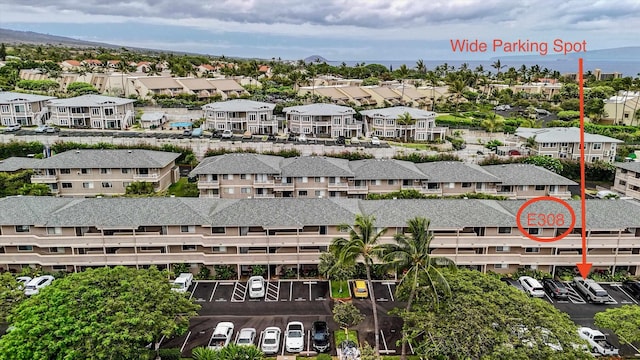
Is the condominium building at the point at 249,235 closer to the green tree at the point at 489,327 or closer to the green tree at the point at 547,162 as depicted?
the green tree at the point at 489,327

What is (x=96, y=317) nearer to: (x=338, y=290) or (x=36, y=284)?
(x=36, y=284)

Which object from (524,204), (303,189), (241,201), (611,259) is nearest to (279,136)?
(303,189)

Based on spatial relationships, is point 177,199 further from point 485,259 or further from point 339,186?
point 485,259

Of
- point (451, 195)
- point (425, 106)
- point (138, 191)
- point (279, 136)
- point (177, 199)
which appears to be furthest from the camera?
point (425, 106)

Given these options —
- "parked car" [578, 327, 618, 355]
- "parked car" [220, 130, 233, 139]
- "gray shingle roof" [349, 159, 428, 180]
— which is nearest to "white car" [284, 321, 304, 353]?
"parked car" [578, 327, 618, 355]

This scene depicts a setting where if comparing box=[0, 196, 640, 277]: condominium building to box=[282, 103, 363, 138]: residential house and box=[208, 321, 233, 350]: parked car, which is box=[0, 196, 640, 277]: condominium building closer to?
box=[208, 321, 233, 350]: parked car

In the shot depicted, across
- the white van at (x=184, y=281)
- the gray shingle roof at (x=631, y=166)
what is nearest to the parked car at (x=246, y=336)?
the white van at (x=184, y=281)

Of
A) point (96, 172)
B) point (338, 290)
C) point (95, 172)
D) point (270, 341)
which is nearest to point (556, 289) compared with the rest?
point (338, 290)
